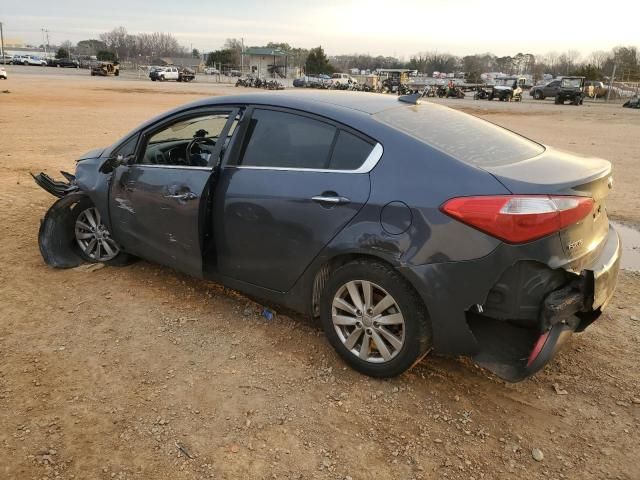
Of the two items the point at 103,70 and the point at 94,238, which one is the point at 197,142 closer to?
the point at 94,238

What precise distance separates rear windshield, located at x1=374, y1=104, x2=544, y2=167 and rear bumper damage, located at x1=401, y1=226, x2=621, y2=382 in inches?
23.7

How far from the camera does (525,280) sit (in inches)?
109

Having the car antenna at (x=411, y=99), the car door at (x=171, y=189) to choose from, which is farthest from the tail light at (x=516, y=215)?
the car door at (x=171, y=189)

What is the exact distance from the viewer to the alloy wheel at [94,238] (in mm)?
4871

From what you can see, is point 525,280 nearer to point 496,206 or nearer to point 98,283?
point 496,206

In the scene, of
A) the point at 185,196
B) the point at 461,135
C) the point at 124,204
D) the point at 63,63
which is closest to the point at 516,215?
the point at 461,135

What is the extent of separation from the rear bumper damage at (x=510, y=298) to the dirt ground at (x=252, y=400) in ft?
1.15

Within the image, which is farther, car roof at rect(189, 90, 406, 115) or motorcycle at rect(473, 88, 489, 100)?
motorcycle at rect(473, 88, 489, 100)

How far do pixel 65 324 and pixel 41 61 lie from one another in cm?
10119

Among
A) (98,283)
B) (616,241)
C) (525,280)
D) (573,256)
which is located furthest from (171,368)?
(616,241)

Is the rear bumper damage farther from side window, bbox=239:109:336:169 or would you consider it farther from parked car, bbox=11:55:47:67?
parked car, bbox=11:55:47:67

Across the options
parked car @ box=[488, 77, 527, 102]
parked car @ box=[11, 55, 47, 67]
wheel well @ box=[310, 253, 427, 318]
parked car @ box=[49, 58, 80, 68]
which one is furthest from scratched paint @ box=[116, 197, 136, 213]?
parked car @ box=[11, 55, 47, 67]

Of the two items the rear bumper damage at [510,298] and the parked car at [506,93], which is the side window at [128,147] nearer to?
the rear bumper damage at [510,298]

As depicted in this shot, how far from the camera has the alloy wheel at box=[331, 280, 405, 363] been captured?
10.1 ft
